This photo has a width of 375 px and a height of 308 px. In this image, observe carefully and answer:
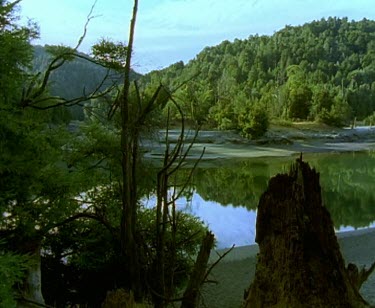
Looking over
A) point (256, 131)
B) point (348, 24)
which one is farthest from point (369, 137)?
point (348, 24)

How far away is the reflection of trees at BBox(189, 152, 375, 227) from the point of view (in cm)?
2139

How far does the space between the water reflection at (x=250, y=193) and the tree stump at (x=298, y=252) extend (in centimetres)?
644

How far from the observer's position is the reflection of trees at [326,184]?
2139 cm

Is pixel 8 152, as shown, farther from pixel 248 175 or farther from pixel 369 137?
pixel 369 137

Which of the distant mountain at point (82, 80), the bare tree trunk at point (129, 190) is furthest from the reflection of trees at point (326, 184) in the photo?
the bare tree trunk at point (129, 190)

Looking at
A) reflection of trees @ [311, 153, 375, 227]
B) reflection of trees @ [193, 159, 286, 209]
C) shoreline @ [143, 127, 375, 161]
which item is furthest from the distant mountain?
shoreline @ [143, 127, 375, 161]

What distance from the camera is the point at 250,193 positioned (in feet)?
82.3

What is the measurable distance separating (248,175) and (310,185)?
95.2ft

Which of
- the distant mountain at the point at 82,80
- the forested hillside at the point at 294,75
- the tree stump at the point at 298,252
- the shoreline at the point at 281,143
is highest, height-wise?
the forested hillside at the point at 294,75

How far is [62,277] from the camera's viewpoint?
7.88 metres

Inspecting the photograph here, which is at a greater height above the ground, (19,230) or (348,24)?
(348,24)

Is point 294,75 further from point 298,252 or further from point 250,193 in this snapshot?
point 298,252

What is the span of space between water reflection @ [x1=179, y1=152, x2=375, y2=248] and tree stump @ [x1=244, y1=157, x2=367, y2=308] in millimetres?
6438

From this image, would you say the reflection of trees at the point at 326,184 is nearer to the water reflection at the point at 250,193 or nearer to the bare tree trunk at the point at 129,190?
the water reflection at the point at 250,193
